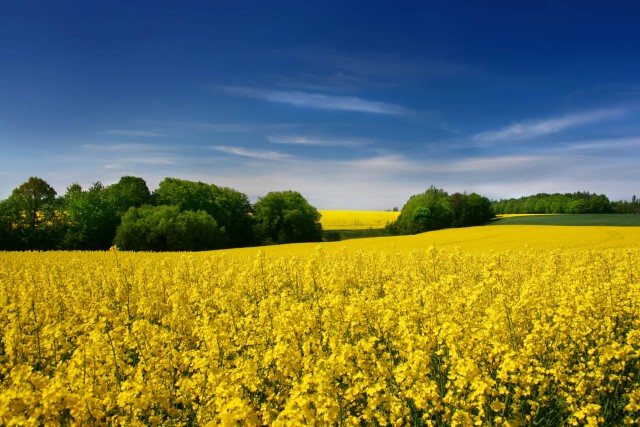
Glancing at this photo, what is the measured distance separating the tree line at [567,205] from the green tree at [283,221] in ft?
181

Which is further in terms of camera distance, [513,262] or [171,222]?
[171,222]

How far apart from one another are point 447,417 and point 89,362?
433 cm

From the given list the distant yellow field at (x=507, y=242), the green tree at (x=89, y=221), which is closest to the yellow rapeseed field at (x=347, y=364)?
the distant yellow field at (x=507, y=242)

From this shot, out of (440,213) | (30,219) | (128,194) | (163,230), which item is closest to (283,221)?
(163,230)

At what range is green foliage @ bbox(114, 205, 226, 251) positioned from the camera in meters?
44.5

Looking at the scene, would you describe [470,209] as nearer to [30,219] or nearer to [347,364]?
[30,219]

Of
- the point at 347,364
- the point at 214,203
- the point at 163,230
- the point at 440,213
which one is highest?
the point at 214,203

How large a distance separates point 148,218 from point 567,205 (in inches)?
3983

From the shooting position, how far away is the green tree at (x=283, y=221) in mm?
57188

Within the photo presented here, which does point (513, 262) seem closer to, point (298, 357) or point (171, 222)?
point (298, 357)

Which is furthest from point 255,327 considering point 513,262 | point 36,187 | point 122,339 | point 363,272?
point 36,187

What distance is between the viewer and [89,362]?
490 centimetres

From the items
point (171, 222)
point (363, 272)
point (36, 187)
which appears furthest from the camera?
point (36, 187)

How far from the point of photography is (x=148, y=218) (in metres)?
45.2
